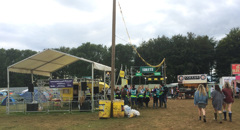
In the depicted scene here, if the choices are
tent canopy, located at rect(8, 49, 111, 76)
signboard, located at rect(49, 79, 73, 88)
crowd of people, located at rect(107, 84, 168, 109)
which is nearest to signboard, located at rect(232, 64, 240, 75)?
crowd of people, located at rect(107, 84, 168, 109)

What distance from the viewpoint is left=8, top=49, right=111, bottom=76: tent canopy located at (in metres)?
14.3

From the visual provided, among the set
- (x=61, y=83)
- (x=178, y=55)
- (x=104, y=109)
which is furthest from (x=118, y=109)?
(x=178, y=55)

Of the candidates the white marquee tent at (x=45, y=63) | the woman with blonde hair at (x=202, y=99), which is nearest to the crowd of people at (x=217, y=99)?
the woman with blonde hair at (x=202, y=99)

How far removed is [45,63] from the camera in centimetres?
1644

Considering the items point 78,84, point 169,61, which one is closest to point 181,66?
point 169,61

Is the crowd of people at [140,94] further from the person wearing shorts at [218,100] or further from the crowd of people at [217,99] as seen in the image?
the person wearing shorts at [218,100]

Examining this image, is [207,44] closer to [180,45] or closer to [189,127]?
[180,45]

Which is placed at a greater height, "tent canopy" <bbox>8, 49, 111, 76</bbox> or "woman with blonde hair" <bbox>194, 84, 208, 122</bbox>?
"tent canopy" <bbox>8, 49, 111, 76</bbox>

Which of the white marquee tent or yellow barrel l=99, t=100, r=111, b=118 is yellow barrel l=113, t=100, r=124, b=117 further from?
the white marquee tent

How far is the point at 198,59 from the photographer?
4909cm

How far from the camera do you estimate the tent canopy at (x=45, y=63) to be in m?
14.3

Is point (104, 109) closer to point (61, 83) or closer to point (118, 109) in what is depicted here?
point (118, 109)

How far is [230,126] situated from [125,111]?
5.06 metres

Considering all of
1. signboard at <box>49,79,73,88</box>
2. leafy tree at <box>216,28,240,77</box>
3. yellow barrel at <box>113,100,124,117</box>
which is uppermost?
leafy tree at <box>216,28,240,77</box>
